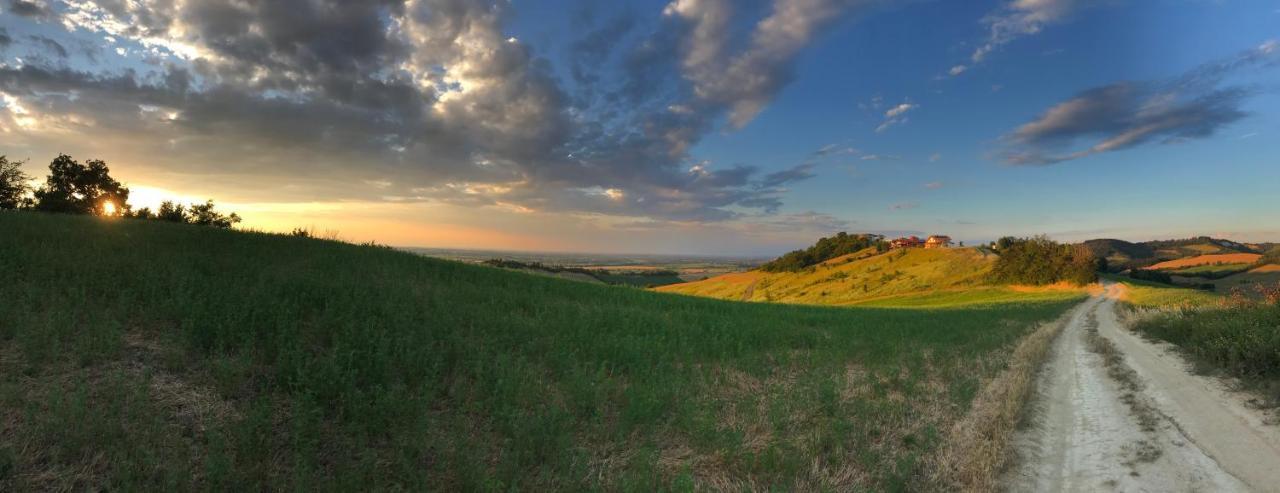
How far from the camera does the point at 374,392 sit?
6320 mm

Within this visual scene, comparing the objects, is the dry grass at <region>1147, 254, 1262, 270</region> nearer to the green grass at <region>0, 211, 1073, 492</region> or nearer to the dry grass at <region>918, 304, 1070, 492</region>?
the dry grass at <region>918, 304, 1070, 492</region>

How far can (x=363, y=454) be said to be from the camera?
16.8 ft

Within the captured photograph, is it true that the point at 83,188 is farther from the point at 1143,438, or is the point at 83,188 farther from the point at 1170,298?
the point at 1170,298

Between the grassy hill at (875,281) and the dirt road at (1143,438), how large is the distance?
68.2 metres

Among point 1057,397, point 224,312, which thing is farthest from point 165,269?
point 1057,397

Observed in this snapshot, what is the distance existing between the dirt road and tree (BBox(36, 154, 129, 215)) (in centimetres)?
6836

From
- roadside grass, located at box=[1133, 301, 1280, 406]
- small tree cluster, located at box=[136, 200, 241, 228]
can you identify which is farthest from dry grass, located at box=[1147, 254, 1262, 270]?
small tree cluster, located at box=[136, 200, 241, 228]

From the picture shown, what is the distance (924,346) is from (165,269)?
67.8ft

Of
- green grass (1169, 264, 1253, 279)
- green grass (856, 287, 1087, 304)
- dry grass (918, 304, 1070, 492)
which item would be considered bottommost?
green grass (856, 287, 1087, 304)

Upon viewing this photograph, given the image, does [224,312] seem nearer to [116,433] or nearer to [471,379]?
[116,433]

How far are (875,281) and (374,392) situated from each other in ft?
364

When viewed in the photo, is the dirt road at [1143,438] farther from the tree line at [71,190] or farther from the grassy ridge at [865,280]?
the grassy ridge at [865,280]

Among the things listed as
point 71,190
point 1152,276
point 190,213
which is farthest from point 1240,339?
point 1152,276

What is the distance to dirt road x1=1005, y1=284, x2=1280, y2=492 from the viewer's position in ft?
20.5
